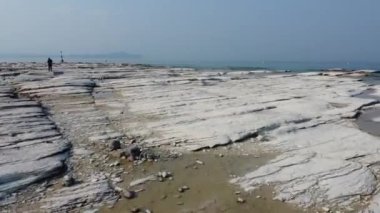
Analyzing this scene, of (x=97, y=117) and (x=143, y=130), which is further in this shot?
(x=97, y=117)

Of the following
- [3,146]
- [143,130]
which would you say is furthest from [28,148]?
[143,130]

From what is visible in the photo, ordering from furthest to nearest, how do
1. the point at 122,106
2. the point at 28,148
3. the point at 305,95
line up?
the point at 305,95 → the point at 122,106 → the point at 28,148

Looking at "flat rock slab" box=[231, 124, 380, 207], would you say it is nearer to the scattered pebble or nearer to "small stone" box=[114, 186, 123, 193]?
the scattered pebble

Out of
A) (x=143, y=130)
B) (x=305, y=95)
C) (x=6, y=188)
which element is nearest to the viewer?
(x=6, y=188)

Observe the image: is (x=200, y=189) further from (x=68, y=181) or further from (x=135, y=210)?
(x=68, y=181)

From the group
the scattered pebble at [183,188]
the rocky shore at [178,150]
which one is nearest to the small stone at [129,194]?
the rocky shore at [178,150]

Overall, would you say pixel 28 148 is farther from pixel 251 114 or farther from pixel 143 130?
pixel 251 114

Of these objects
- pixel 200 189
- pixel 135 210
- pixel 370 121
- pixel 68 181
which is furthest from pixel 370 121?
pixel 68 181
